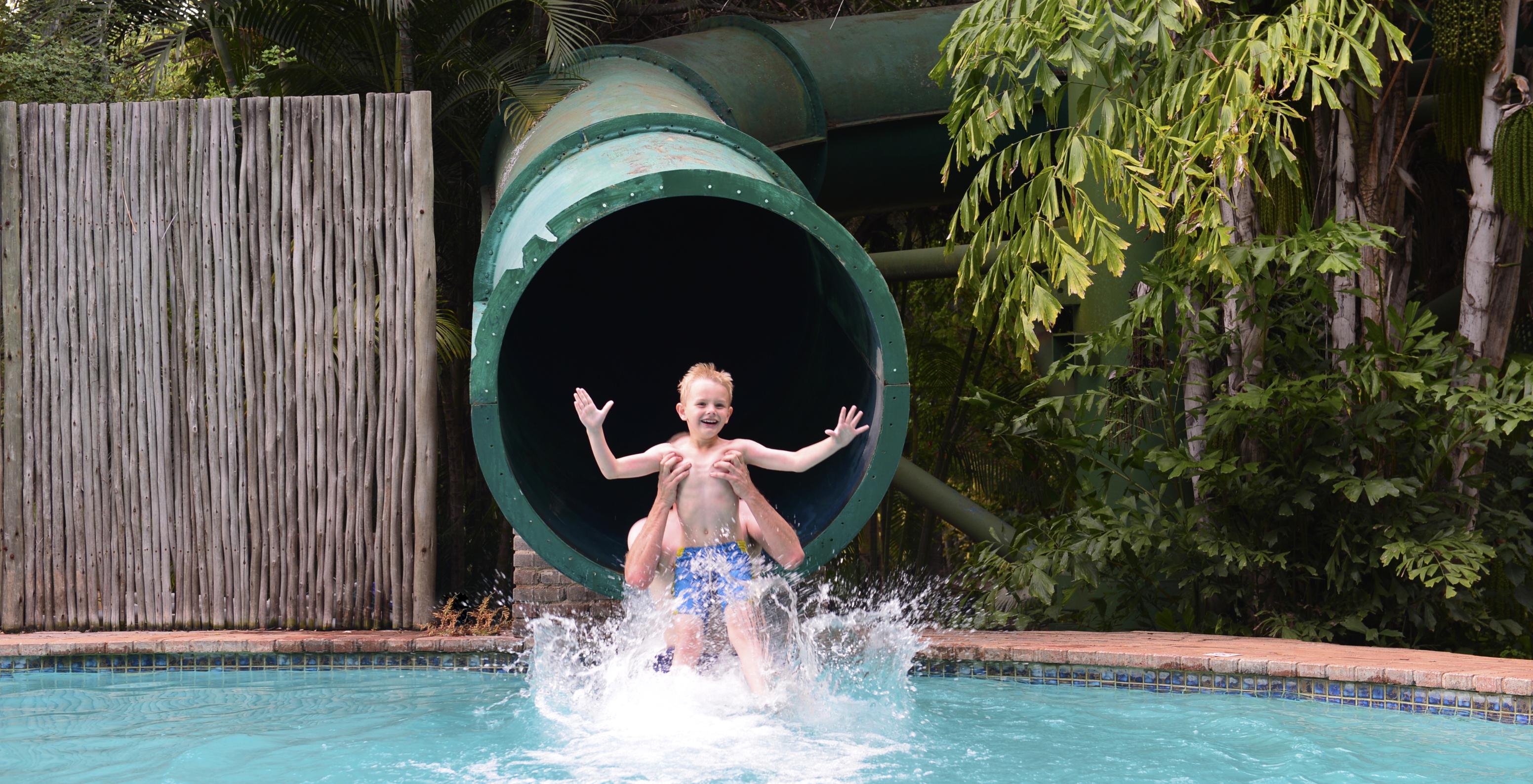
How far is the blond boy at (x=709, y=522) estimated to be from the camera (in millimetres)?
4438

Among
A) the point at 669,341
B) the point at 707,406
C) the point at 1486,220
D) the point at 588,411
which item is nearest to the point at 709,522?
the point at 707,406

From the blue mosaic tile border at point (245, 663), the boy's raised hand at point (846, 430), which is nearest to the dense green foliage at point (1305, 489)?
the boy's raised hand at point (846, 430)

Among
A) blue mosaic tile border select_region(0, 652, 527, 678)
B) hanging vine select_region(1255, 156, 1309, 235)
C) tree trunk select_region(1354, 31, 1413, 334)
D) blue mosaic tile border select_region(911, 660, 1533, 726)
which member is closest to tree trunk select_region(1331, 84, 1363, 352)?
tree trunk select_region(1354, 31, 1413, 334)

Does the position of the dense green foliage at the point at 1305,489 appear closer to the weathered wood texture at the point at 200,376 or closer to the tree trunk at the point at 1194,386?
the tree trunk at the point at 1194,386

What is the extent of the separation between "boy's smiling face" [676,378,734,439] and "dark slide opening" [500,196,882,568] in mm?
983

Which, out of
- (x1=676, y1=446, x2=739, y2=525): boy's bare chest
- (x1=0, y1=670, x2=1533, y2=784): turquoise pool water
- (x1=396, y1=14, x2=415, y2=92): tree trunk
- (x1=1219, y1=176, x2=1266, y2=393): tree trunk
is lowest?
(x1=0, y1=670, x2=1533, y2=784): turquoise pool water

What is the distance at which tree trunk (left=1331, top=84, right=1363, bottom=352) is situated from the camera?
236 inches

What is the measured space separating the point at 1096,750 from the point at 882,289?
1.58 meters

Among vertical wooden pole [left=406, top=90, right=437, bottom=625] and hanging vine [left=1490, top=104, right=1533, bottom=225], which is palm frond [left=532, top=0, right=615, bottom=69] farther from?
hanging vine [left=1490, top=104, right=1533, bottom=225]

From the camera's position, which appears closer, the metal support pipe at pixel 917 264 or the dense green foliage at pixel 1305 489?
the dense green foliage at pixel 1305 489

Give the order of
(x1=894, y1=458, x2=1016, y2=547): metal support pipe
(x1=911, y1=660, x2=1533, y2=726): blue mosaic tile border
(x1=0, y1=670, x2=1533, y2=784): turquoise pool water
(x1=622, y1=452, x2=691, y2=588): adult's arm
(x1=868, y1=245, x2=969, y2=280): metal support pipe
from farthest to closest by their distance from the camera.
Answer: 1. (x1=868, y1=245, x2=969, y2=280): metal support pipe
2. (x1=894, y1=458, x2=1016, y2=547): metal support pipe
3. (x1=911, y1=660, x2=1533, y2=726): blue mosaic tile border
4. (x1=622, y1=452, x2=691, y2=588): adult's arm
5. (x1=0, y1=670, x2=1533, y2=784): turquoise pool water

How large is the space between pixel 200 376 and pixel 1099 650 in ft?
13.1

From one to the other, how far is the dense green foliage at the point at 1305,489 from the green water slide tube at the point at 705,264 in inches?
48.9

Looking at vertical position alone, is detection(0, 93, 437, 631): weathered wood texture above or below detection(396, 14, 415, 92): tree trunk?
below
